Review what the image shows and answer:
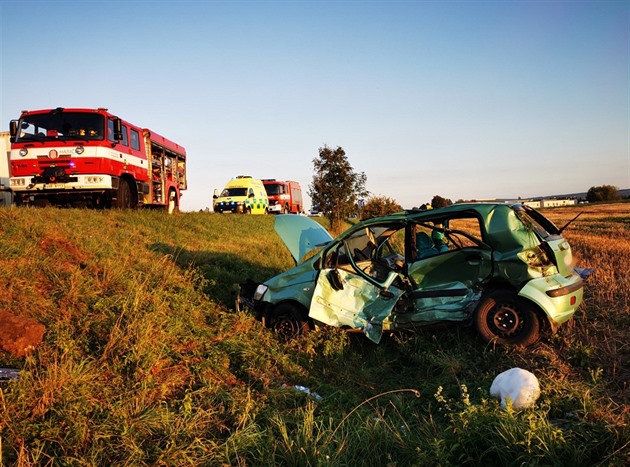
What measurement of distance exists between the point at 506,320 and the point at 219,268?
6001 millimetres

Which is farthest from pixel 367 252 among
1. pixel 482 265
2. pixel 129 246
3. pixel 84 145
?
pixel 84 145

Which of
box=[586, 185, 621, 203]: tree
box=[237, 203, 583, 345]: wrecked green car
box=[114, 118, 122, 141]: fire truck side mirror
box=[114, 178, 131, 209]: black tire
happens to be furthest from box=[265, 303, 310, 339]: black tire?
box=[586, 185, 621, 203]: tree

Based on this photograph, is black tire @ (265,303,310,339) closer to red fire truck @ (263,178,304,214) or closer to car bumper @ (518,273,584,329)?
car bumper @ (518,273,584,329)

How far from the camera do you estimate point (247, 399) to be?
4.30 metres

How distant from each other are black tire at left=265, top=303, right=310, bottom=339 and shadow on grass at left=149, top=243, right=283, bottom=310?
153 cm

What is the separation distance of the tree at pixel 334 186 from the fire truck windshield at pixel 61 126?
57.6 ft

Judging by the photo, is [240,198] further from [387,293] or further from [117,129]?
[387,293]

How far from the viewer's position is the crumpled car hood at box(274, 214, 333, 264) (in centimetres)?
706

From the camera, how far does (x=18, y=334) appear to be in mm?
4711

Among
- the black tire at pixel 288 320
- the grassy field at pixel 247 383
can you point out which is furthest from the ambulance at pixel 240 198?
the black tire at pixel 288 320

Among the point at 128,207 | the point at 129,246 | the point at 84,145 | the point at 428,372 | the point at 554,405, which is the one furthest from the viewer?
the point at 128,207

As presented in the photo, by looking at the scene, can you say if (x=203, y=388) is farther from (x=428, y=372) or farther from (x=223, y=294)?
(x=223, y=294)

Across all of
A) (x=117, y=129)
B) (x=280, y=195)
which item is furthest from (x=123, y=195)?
(x=280, y=195)

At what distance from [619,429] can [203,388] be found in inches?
133
